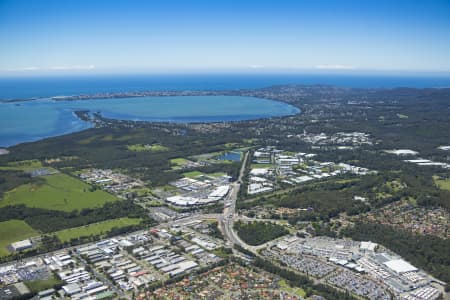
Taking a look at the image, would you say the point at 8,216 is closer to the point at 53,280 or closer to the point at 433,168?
the point at 53,280

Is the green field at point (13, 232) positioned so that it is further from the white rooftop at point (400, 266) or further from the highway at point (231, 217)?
the white rooftop at point (400, 266)

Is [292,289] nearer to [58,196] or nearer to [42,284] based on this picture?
[42,284]

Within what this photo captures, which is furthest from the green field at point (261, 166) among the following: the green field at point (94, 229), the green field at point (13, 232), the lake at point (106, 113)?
the lake at point (106, 113)

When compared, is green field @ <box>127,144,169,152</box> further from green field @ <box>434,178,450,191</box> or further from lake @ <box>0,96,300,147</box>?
green field @ <box>434,178,450,191</box>

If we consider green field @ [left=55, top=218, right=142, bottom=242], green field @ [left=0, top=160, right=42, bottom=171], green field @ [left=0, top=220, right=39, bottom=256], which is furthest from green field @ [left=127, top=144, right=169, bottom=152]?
green field @ [left=0, top=220, right=39, bottom=256]

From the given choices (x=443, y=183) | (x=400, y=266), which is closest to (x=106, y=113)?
(x=443, y=183)

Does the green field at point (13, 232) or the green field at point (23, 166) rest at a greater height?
the green field at point (23, 166)
